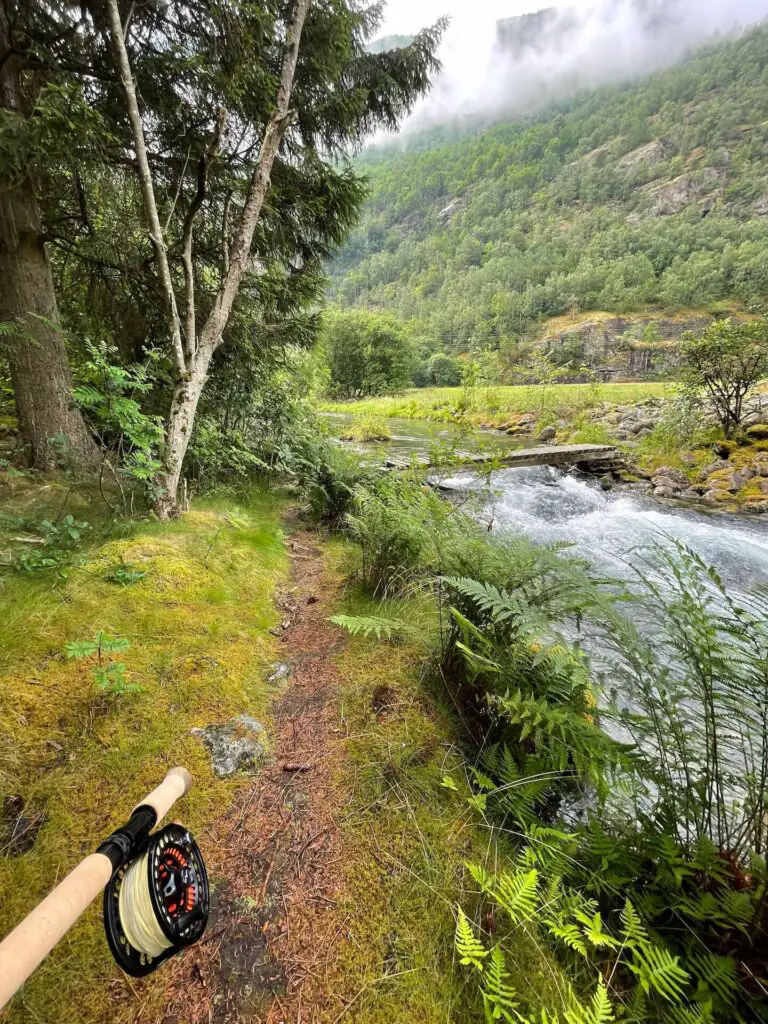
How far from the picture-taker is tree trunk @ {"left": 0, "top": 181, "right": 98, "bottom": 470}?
12.7ft

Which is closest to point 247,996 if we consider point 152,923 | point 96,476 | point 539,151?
point 152,923

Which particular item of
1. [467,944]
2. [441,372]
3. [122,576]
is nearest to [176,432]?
[122,576]

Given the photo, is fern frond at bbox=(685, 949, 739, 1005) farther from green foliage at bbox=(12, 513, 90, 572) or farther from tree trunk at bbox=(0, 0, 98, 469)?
tree trunk at bbox=(0, 0, 98, 469)

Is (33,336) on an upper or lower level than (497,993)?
upper

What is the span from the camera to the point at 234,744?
6.62 feet

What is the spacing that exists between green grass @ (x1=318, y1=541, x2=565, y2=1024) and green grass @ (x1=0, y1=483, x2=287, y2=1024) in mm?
636

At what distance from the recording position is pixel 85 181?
464 centimetres

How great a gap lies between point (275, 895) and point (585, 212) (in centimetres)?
12976

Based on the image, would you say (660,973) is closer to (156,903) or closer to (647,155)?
(156,903)

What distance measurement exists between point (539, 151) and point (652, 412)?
171513 millimetres

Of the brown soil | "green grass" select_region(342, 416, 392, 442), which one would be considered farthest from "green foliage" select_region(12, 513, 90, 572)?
"green grass" select_region(342, 416, 392, 442)

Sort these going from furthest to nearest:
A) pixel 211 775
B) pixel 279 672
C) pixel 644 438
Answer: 1. pixel 644 438
2. pixel 279 672
3. pixel 211 775

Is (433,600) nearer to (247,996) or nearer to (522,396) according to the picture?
(247,996)

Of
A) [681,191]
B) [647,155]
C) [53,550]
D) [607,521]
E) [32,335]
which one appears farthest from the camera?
[647,155]
